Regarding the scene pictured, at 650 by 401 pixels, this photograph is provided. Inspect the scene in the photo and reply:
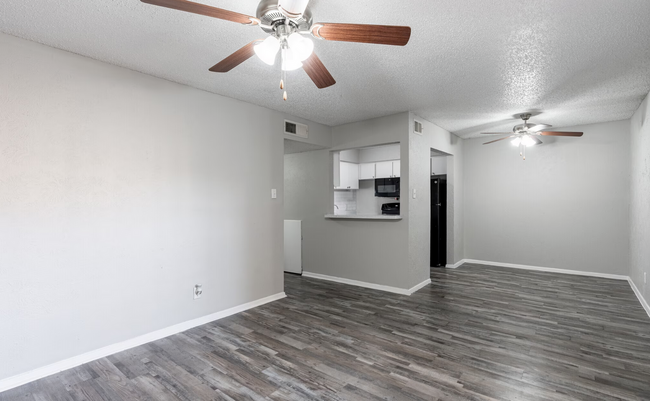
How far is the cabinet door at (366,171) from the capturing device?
264 inches

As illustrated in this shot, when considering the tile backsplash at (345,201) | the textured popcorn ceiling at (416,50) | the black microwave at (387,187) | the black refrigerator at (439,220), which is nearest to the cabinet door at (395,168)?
the black microwave at (387,187)

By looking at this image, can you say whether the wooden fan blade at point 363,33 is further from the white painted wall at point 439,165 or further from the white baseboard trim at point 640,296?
the white painted wall at point 439,165

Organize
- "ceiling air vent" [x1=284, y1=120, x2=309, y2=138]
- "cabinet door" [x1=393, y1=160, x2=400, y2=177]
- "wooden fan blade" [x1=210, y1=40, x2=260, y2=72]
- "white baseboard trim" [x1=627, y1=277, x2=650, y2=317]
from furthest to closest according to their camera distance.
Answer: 1. "cabinet door" [x1=393, y1=160, x2=400, y2=177]
2. "ceiling air vent" [x1=284, y1=120, x2=309, y2=138]
3. "white baseboard trim" [x1=627, y1=277, x2=650, y2=317]
4. "wooden fan blade" [x1=210, y1=40, x2=260, y2=72]

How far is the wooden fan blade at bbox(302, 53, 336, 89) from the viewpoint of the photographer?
1.93 metres

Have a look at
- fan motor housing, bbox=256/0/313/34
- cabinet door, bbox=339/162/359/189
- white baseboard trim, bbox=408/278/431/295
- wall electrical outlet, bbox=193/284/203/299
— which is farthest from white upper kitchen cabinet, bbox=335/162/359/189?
fan motor housing, bbox=256/0/313/34

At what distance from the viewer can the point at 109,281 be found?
2.68 meters

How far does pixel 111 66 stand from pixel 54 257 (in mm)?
1573

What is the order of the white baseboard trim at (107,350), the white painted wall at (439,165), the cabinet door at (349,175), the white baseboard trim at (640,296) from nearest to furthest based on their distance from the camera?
1. the white baseboard trim at (107,350)
2. the white baseboard trim at (640,296)
3. the white painted wall at (439,165)
4. the cabinet door at (349,175)

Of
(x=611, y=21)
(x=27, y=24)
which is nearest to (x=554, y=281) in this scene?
(x=611, y=21)

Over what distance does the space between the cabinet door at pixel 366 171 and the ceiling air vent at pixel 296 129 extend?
2450 millimetres

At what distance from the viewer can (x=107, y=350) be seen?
8.64 ft

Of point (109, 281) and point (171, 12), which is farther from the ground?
point (171, 12)

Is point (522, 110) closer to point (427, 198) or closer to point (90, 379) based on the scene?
point (427, 198)

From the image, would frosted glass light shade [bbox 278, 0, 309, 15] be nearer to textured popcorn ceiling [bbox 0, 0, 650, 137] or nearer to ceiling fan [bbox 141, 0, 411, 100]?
ceiling fan [bbox 141, 0, 411, 100]
